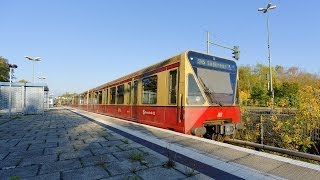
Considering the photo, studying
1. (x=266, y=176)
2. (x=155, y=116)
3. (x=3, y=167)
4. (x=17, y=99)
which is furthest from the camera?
(x=17, y=99)

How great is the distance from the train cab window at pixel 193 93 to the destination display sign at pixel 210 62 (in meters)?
0.59

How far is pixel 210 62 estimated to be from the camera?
9758 mm

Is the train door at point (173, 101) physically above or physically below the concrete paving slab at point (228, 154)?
above

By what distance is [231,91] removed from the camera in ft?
33.1

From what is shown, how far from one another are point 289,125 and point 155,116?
5.03 meters

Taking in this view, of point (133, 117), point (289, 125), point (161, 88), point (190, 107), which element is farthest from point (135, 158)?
point (133, 117)

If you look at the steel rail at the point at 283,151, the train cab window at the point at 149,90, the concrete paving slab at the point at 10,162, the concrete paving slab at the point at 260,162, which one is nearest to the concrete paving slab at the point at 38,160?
the concrete paving slab at the point at 10,162

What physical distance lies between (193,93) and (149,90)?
3048mm

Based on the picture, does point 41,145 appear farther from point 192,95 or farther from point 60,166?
point 192,95

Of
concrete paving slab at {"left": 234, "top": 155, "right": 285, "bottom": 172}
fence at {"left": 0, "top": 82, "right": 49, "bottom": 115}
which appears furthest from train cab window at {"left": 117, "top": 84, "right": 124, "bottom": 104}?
concrete paving slab at {"left": 234, "top": 155, "right": 285, "bottom": 172}

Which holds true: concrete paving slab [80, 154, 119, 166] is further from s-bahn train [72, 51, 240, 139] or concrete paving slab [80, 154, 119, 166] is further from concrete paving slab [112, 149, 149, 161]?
s-bahn train [72, 51, 240, 139]

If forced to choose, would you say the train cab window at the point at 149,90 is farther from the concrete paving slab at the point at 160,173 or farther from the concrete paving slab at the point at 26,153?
the concrete paving slab at the point at 160,173

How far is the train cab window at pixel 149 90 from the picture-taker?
1083 centimetres

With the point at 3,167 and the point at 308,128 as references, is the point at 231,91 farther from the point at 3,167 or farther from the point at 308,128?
the point at 3,167
